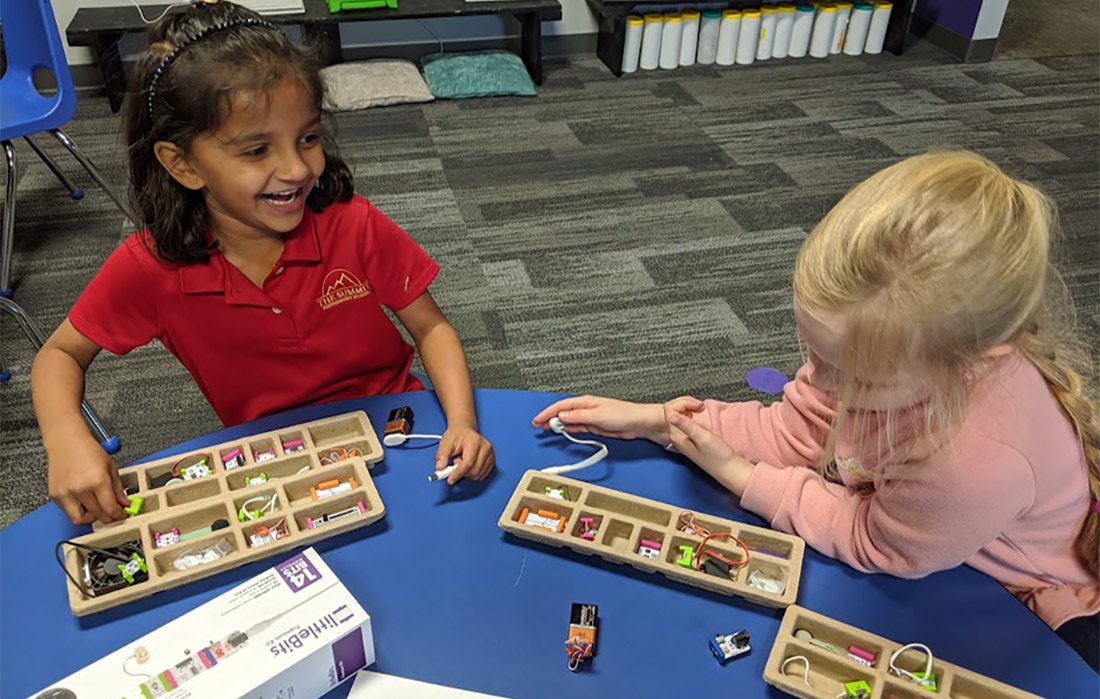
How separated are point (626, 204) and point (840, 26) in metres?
1.77

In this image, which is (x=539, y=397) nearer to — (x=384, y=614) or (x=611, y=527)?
(x=611, y=527)

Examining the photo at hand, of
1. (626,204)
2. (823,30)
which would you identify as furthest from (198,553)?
(823,30)

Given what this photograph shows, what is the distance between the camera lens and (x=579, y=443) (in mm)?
938

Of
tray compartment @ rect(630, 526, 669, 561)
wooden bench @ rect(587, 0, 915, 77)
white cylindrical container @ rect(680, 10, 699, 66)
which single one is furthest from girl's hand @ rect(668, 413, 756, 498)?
white cylindrical container @ rect(680, 10, 699, 66)

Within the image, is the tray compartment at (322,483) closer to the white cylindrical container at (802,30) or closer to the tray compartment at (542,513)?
the tray compartment at (542,513)

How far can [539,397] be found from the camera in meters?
1.00

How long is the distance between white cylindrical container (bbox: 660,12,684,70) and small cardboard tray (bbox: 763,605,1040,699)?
3.16m

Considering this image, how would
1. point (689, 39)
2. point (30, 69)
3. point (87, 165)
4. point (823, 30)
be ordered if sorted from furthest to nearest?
1. point (823, 30)
2. point (689, 39)
3. point (87, 165)
4. point (30, 69)

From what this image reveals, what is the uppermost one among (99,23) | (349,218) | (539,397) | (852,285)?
(852,285)

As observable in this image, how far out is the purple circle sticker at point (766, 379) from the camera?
1.91 m

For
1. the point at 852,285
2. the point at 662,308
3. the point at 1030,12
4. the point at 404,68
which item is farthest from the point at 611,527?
the point at 1030,12

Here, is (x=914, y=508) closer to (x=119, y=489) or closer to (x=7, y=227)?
(x=119, y=489)

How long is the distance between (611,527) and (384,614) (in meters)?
0.24

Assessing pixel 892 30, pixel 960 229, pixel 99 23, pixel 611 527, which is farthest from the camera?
pixel 892 30
